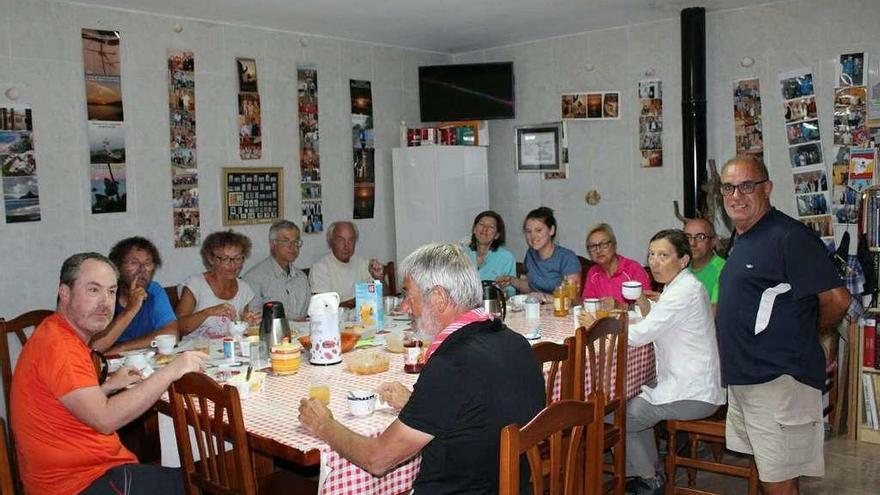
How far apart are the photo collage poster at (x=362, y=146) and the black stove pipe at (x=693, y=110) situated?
7.57 feet

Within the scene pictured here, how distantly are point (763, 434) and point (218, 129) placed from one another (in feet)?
12.6

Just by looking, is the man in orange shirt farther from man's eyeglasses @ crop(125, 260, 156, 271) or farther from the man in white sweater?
the man in white sweater

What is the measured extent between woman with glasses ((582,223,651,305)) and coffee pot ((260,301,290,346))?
1874 millimetres

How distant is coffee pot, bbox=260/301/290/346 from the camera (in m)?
3.28

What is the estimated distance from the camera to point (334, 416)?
2.47 metres

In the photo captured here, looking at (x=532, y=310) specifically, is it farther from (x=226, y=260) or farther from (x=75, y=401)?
(x=75, y=401)

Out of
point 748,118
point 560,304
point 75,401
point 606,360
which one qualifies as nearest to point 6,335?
point 75,401

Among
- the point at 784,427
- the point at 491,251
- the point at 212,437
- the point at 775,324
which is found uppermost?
the point at 491,251

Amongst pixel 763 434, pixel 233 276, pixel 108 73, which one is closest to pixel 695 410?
pixel 763 434

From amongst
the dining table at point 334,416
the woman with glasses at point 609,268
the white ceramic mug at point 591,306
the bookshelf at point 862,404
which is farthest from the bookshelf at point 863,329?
the dining table at point 334,416

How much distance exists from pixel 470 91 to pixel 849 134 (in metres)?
2.76

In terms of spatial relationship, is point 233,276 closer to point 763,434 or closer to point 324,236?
point 324,236

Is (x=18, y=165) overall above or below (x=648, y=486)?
above

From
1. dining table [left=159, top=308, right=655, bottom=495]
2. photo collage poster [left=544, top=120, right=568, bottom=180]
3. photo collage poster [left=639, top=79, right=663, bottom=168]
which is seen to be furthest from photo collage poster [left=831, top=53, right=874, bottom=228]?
dining table [left=159, top=308, right=655, bottom=495]
